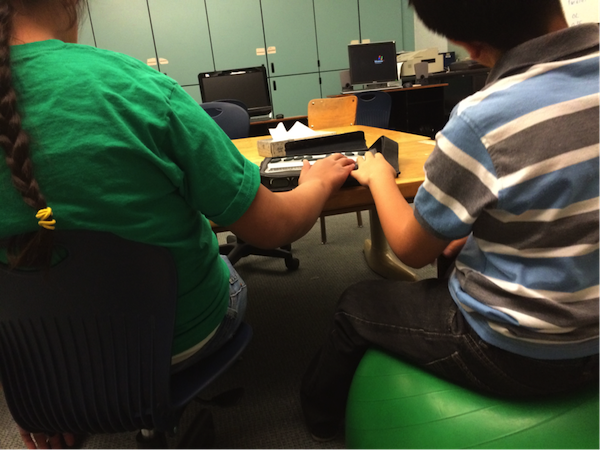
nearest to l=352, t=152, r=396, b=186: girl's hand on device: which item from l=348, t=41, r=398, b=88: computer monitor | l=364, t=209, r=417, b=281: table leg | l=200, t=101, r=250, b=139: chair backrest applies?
l=364, t=209, r=417, b=281: table leg

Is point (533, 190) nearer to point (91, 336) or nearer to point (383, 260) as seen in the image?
point (91, 336)

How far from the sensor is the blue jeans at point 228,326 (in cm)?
73

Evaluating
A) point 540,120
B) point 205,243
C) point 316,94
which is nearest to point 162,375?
point 205,243

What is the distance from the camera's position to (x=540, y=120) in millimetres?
502

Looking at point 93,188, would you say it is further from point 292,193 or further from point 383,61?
point 383,61

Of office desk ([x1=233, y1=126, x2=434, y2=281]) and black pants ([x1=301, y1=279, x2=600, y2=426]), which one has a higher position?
office desk ([x1=233, y1=126, x2=434, y2=281])

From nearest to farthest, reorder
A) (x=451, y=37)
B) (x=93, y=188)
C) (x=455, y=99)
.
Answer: (x=93, y=188) → (x=451, y=37) → (x=455, y=99)

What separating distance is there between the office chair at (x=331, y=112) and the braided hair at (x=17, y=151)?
177 centimetres

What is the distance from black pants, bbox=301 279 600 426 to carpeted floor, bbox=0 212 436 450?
0.28m

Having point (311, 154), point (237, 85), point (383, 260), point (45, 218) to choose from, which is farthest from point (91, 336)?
point (237, 85)

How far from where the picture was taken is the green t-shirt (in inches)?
19.0

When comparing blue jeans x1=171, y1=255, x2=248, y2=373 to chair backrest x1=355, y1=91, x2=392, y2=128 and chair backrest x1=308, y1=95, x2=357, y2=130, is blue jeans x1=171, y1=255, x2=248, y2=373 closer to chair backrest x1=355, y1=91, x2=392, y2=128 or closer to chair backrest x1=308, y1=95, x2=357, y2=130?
chair backrest x1=308, y1=95, x2=357, y2=130

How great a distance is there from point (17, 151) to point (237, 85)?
11.9ft

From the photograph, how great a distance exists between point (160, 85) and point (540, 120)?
49 centimetres
